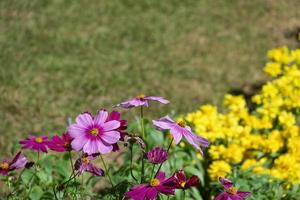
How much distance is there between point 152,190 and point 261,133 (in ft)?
7.07

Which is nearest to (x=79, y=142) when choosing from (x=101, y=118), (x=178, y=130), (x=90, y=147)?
(x=90, y=147)

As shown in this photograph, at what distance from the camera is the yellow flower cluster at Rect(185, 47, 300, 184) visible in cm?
335

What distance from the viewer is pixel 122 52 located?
5.51m

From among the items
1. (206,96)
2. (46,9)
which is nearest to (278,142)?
(206,96)

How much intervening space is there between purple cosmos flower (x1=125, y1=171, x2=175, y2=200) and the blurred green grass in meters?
2.45

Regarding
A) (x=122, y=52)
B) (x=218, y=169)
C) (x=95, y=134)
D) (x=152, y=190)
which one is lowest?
(x=152, y=190)

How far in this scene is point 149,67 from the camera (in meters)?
5.30

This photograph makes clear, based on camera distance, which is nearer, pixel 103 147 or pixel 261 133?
pixel 103 147

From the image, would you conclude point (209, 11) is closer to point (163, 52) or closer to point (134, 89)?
point (163, 52)

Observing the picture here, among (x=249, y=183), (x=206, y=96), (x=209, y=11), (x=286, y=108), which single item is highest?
(x=209, y=11)

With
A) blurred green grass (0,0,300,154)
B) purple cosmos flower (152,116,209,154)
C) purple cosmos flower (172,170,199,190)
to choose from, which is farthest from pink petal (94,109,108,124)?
blurred green grass (0,0,300,154)

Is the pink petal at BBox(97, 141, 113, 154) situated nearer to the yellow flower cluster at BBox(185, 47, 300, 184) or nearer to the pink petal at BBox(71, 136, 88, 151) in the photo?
the pink petal at BBox(71, 136, 88, 151)

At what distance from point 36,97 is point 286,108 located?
7.31 ft

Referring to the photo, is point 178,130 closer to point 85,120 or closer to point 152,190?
point 152,190
